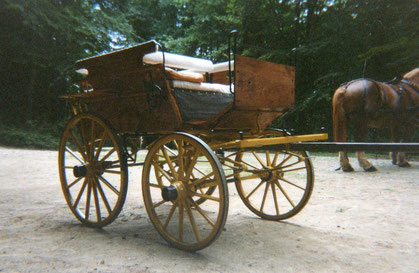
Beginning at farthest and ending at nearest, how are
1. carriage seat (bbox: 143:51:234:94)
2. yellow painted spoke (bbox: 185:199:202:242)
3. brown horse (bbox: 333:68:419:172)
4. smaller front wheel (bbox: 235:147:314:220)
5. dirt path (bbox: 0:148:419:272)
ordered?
brown horse (bbox: 333:68:419:172) → smaller front wheel (bbox: 235:147:314:220) → carriage seat (bbox: 143:51:234:94) → yellow painted spoke (bbox: 185:199:202:242) → dirt path (bbox: 0:148:419:272)

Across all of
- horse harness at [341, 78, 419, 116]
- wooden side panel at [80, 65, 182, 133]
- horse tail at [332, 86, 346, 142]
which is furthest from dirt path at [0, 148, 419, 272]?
horse harness at [341, 78, 419, 116]

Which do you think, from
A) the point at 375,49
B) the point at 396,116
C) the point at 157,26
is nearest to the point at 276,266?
the point at 396,116

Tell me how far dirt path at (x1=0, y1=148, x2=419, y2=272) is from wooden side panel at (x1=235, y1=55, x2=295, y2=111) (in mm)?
1140

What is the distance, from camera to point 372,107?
271 inches

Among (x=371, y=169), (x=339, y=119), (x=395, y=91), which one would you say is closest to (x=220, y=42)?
(x=395, y=91)

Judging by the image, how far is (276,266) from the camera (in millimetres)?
2451

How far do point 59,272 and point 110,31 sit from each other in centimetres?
1445

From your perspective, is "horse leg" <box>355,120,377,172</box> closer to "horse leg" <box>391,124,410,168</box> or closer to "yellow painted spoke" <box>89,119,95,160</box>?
"horse leg" <box>391,124,410,168</box>

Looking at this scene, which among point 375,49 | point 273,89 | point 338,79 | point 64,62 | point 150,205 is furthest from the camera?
point 64,62

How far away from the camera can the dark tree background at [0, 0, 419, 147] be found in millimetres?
9656

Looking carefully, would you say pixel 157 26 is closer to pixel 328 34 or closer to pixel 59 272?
pixel 328 34

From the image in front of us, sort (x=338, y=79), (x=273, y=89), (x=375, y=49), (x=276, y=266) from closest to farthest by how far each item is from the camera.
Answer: (x=276, y=266) < (x=273, y=89) < (x=375, y=49) < (x=338, y=79)

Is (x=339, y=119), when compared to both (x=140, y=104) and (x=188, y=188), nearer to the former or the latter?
(x=140, y=104)

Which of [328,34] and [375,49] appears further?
[328,34]
